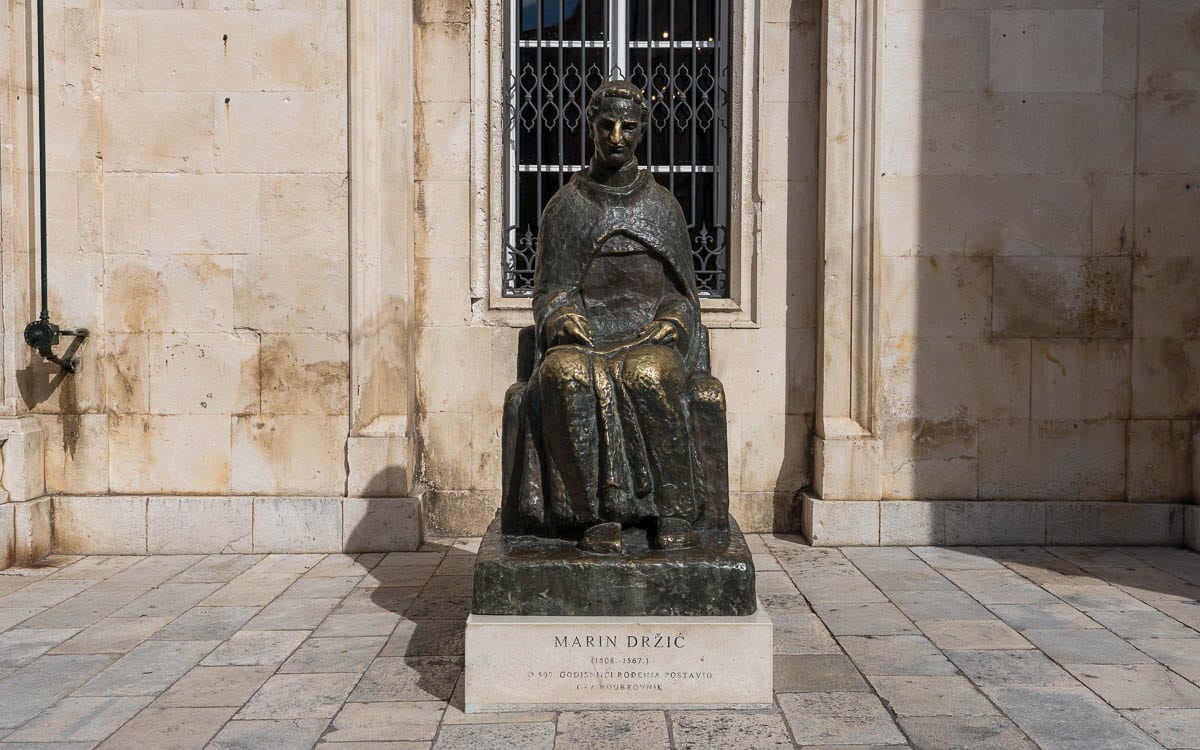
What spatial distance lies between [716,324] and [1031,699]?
392cm

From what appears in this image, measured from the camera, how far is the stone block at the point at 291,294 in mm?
7508

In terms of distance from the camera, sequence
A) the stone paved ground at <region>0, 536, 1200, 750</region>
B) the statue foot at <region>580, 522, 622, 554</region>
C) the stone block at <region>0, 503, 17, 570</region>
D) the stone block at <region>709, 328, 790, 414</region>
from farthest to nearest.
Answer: the stone block at <region>709, 328, 790, 414</region>, the stone block at <region>0, 503, 17, 570</region>, the statue foot at <region>580, 522, 622, 554</region>, the stone paved ground at <region>0, 536, 1200, 750</region>

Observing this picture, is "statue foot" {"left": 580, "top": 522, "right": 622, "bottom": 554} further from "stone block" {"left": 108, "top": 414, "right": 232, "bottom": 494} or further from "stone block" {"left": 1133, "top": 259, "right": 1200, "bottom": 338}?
"stone block" {"left": 1133, "top": 259, "right": 1200, "bottom": 338}

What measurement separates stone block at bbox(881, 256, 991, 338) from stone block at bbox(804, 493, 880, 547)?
47.8 inches

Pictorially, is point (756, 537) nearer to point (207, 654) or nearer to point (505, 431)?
point (505, 431)

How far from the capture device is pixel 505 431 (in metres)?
4.86

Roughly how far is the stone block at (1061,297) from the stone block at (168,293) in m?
5.18

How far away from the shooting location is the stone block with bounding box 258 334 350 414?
755 cm

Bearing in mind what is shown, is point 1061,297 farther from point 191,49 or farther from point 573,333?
point 191,49

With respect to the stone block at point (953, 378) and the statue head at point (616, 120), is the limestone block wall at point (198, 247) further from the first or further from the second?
the stone block at point (953, 378)

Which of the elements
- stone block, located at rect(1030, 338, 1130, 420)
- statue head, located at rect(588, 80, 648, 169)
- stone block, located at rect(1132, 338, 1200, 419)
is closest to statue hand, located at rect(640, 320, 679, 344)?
statue head, located at rect(588, 80, 648, 169)

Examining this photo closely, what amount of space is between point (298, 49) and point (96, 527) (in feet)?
11.1

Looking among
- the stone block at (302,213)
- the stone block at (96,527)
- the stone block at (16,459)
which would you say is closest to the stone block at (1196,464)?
the stone block at (302,213)

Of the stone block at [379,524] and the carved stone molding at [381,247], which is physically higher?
the carved stone molding at [381,247]
